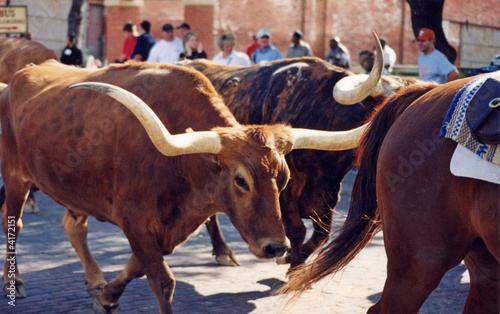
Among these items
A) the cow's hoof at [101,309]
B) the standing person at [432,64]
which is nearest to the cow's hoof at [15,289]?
the cow's hoof at [101,309]

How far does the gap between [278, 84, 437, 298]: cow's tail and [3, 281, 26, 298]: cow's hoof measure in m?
2.55

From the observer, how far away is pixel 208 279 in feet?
20.6

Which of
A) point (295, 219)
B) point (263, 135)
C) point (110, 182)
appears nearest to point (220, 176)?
point (263, 135)

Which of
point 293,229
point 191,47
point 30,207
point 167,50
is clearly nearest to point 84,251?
point 293,229

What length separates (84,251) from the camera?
580cm

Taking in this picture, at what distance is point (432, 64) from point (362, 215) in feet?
19.3

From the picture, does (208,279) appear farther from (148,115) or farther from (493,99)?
(493,99)

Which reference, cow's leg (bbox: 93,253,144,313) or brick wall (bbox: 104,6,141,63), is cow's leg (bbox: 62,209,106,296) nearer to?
cow's leg (bbox: 93,253,144,313)

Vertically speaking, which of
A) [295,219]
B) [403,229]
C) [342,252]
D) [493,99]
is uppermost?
[493,99]

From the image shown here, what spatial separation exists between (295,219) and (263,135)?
6.14 feet

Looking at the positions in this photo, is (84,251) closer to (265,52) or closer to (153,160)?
(153,160)

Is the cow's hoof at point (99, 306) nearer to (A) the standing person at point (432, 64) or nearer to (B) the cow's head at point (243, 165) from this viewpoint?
(B) the cow's head at point (243, 165)

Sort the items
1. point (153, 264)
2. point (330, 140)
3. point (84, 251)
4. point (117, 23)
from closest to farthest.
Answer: point (153, 264), point (330, 140), point (84, 251), point (117, 23)

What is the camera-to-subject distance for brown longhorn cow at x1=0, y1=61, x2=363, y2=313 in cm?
434
